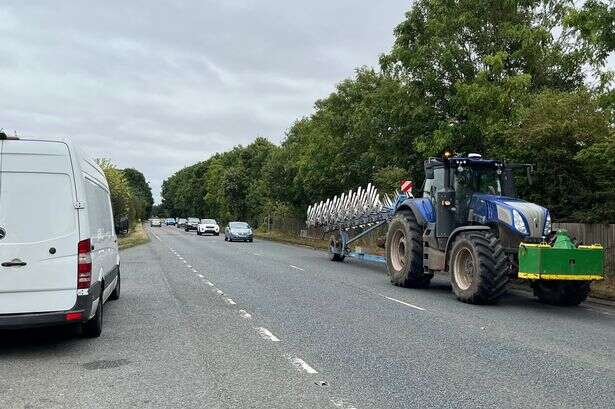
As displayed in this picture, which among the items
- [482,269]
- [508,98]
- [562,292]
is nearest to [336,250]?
[508,98]

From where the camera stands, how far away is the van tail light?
290 inches

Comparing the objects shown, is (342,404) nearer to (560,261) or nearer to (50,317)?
(50,317)

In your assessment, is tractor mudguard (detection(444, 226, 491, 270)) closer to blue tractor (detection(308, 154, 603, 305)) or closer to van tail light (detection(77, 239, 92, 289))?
blue tractor (detection(308, 154, 603, 305))

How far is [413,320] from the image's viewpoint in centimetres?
1004

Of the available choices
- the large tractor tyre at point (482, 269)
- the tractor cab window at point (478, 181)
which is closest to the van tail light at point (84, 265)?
the large tractor tyre at point (482, 269)

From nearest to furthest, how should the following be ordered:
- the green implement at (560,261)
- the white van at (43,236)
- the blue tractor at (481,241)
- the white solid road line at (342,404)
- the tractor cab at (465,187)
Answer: the white solid road line at (342,404) → the white van at (43,236) → the green implement at (560,261) → the blue tractor at (481,241) → the tractor cab at (465,187)

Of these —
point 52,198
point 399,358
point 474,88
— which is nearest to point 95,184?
point 52,198

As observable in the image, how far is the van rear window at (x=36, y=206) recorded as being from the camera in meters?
7.24

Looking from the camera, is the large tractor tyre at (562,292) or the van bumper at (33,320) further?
the large tractor tyre at (562,292)

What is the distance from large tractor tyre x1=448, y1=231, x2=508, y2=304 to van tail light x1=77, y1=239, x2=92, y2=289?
288 inches

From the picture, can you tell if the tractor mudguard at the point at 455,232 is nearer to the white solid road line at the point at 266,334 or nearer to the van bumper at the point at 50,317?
the white solid road line at the point at 266,334

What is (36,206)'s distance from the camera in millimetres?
7328

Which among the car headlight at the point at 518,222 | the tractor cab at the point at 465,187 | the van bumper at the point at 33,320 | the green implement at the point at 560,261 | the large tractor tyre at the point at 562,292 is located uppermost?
the tractor cab at the point at 465,187

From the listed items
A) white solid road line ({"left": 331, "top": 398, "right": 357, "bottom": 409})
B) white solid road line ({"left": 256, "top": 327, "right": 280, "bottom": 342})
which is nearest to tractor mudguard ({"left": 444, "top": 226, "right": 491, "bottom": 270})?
white solid road line ({"left": 256, "top": 327, "right": 280, "bottom": 342})
